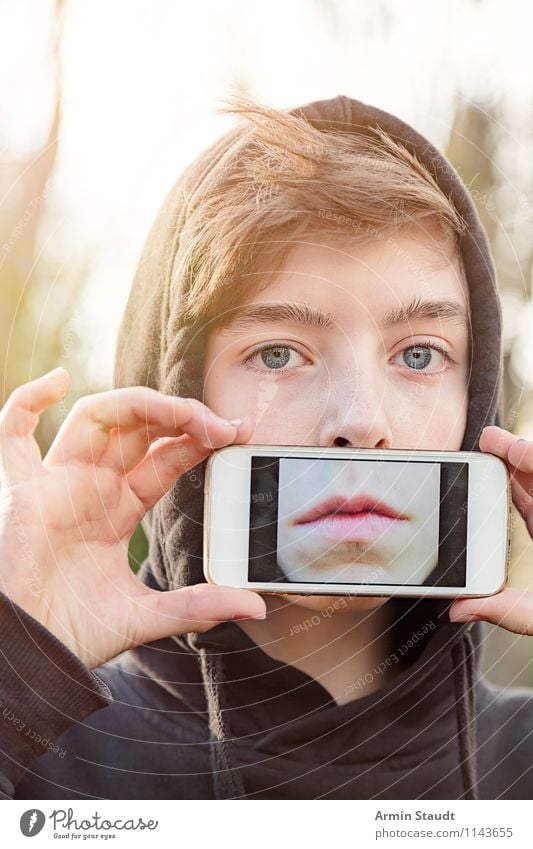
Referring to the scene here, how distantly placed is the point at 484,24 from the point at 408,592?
21.2 inches

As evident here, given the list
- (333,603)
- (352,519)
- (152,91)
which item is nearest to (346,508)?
(352,519)

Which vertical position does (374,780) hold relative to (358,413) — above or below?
below

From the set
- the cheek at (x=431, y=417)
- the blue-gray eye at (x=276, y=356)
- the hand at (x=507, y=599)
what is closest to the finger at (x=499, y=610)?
the hand at (x=507, y=599)

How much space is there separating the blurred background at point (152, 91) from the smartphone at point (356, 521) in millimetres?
258

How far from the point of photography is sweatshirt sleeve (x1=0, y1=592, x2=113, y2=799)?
1.87 ft

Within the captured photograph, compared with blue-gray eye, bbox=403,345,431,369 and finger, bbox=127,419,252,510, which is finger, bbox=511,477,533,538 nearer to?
blue-gray eye, bbox=403,345,431,369

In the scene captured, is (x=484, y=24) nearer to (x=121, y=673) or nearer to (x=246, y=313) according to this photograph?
(x=246, y=313)

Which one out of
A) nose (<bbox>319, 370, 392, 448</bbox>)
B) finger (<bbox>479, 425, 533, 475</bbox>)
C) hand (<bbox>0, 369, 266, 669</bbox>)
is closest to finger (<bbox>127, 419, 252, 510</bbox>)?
hand (<bbox>0, 369, 266, 669</bbox>)

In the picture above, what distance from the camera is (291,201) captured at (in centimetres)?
66

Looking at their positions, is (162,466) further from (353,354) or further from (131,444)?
(353,354)

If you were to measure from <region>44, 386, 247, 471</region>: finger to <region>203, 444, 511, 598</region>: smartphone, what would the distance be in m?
0.04

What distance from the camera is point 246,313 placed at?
672 millimetres
